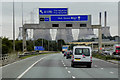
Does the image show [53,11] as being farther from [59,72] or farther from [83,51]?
[59,72]

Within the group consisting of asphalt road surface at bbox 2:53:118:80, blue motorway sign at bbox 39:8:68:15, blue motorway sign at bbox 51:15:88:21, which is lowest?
asphalt road surface at bbox 2:53:118:80

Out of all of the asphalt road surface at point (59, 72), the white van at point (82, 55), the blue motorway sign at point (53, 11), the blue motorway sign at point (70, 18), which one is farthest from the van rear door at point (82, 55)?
the blue motorway sign at point (70, 18)

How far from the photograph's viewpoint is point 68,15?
5316 centimetres

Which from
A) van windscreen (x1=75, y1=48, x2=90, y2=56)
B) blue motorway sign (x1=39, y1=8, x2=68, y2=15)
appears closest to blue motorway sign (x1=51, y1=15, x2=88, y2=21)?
blue motorway sign (x1=39, y1=8, x2=68, y2=15)

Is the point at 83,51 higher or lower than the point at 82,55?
higher

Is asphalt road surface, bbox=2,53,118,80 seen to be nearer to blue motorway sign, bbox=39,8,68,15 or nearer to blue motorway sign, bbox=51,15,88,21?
blue motorway sign, bbox=39,8,68,15

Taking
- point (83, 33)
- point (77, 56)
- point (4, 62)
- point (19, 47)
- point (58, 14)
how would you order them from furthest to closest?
point (83, 33)
point (19, 47)
point (58, 14)
point (4, 62)
point (77, 56)

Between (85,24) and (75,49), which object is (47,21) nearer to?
(85,24)

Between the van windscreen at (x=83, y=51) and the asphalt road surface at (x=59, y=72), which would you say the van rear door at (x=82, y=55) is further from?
the asphalt road surface at (x=59, y=72)

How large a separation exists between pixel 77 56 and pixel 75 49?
77 centimetres

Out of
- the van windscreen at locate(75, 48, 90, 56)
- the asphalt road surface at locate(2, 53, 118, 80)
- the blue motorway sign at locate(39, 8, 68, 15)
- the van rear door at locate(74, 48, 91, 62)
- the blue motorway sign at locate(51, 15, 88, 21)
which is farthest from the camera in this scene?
the blue motorway sign at locate(51, 15, 88, 21)

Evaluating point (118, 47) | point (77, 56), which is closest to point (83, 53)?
point (77, 56)

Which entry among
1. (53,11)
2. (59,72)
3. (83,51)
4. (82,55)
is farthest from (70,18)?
(59,72)

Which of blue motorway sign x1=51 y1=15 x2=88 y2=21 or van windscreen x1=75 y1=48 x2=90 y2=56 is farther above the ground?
blue motorway sign x1=51 y1=15 x2=88 y2=21
